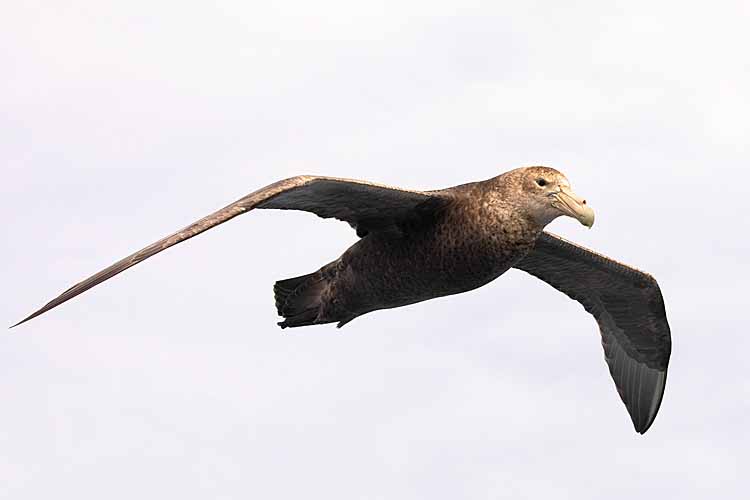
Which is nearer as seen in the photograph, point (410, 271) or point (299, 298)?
point (410, 271)

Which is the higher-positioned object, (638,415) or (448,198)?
(448,198)

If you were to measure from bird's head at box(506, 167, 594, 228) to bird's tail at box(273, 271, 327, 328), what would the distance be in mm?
2606

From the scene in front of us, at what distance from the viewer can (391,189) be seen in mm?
13578

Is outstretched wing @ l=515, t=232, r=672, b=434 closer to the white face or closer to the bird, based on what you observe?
the bird

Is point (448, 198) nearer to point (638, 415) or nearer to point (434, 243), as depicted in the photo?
point (434, 243)

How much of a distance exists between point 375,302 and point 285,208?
1344 millimetres

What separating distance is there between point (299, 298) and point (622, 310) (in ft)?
13.4

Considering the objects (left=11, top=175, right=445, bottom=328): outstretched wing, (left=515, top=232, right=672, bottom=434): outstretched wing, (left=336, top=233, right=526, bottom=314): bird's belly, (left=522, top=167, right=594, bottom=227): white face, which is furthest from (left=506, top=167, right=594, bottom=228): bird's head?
(left=515, top=232, right=672, bottom=434): outstretched wing

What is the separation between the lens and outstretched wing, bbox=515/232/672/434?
16.6 m

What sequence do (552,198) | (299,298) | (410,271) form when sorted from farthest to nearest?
(299,298), (410,271), (552,198)

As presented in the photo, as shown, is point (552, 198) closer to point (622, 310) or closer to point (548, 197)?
point (548, 197)

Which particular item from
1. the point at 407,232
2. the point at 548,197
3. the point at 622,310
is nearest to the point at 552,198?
the point at 548,197

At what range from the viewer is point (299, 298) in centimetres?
1540

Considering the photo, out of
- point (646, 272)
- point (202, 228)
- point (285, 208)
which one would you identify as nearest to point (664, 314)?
point (646, 272)
